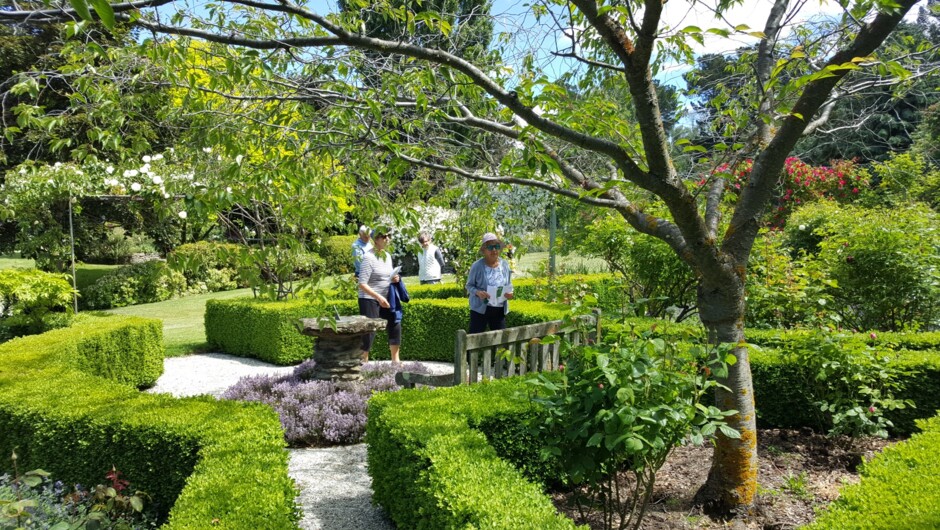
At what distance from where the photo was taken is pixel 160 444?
3.70 meters

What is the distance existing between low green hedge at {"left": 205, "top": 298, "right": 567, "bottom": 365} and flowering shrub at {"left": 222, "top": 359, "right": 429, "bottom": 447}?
1.76m

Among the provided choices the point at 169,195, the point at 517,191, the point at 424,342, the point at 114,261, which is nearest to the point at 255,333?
the point at 424,342

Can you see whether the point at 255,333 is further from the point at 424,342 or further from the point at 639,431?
the point at 639,431

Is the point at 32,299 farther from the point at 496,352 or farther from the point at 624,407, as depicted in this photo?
the point at 624,407

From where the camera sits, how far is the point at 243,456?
128 inches

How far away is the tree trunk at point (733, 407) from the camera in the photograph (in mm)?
3488

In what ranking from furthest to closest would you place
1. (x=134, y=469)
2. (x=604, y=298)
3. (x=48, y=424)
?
(x=604, y=298)
(x=48, y=424)
(x=134, y=469)

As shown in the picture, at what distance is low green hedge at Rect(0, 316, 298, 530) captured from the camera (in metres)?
2.71

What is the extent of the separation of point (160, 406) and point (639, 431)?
133 inches

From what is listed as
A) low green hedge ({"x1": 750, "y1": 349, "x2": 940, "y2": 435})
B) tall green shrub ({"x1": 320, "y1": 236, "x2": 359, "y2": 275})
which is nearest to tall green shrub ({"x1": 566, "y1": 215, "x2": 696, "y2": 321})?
low green hedge ({"x1": 750, "y1": 349, "x2": 940, "y2": 435})

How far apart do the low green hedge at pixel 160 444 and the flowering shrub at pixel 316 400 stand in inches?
55.7

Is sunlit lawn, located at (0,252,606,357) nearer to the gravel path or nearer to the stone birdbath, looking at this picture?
the gravel path

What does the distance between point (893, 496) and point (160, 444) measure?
4.04m

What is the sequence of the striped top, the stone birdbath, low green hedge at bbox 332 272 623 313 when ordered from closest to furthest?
the stone birdbath
the striped top
low green hedge at bbox 332 272 623 313
